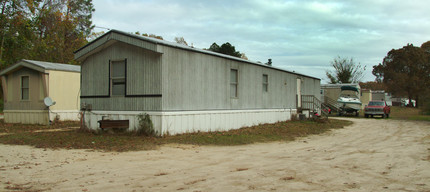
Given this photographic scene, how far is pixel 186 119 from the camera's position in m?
13.0

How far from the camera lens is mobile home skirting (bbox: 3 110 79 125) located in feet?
57.4

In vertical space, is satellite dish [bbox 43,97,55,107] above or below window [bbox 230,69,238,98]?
below

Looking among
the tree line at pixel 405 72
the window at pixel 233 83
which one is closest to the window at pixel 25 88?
the window at pixel 233 83

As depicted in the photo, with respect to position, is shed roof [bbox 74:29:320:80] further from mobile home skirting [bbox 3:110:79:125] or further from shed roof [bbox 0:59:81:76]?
mobile home skirting [bbox 3:110:79:125]

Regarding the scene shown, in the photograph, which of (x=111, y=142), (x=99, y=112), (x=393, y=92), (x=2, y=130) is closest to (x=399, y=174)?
(x=111, y=142)

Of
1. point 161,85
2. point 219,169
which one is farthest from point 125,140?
point 219,169

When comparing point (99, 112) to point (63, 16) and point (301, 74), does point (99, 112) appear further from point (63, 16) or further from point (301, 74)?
point (63, 16)

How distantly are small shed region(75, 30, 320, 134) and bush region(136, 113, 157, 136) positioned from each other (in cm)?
16

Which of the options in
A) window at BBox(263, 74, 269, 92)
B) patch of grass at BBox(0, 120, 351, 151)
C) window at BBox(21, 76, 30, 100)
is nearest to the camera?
patch of grass at BBox(0, 120, 351, 151)

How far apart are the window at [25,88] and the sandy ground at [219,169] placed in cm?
865

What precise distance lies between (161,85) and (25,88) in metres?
10.5

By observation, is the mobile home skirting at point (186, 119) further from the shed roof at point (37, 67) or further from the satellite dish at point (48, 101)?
the shed roof at point (37, 67)

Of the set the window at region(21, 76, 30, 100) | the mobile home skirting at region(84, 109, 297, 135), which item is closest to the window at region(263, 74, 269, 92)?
the mobile home skirting at region(84, 109, 297, 135)

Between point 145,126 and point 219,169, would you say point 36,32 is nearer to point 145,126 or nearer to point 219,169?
point 145,126
